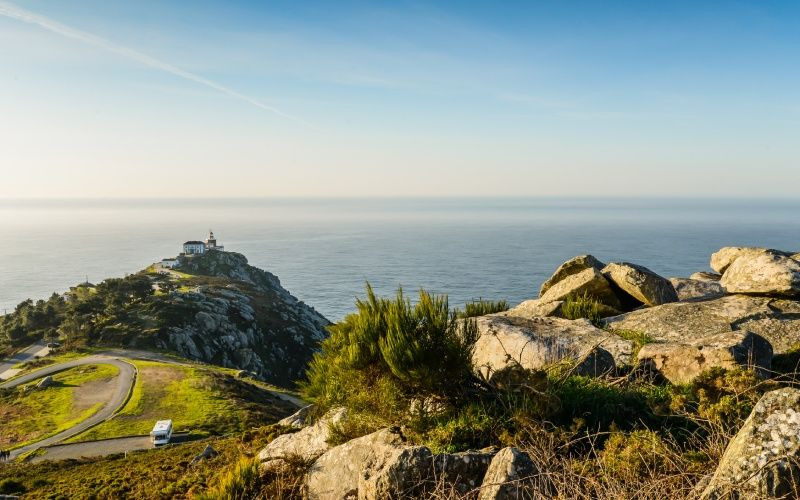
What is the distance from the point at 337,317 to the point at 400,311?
5325 inches

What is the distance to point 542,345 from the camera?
39.5 feet

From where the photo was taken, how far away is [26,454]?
40.0 metres

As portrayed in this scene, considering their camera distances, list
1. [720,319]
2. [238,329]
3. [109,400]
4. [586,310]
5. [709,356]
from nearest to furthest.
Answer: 1. [709,356]
2. [720,319]
3. [586,310]
4. [109,400]
5. [238,329]

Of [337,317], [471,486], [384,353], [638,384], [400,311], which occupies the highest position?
[400,311]

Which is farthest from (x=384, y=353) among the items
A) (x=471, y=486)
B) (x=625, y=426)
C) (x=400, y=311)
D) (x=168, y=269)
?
(x=168, y=269)

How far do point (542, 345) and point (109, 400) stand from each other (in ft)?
185

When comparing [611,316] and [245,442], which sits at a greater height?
[611,316]

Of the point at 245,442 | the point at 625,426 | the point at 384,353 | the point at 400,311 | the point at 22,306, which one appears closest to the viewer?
the point at 625,426

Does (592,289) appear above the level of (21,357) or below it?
above

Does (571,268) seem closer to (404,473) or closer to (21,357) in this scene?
(404,473)

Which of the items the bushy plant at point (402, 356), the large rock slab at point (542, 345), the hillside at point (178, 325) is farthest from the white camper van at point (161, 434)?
the large rock slab at point (542, 345)

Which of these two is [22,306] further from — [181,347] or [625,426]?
[625,426]

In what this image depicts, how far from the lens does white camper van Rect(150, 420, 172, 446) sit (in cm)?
4031

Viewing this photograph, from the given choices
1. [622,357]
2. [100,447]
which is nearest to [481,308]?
[622,357]
